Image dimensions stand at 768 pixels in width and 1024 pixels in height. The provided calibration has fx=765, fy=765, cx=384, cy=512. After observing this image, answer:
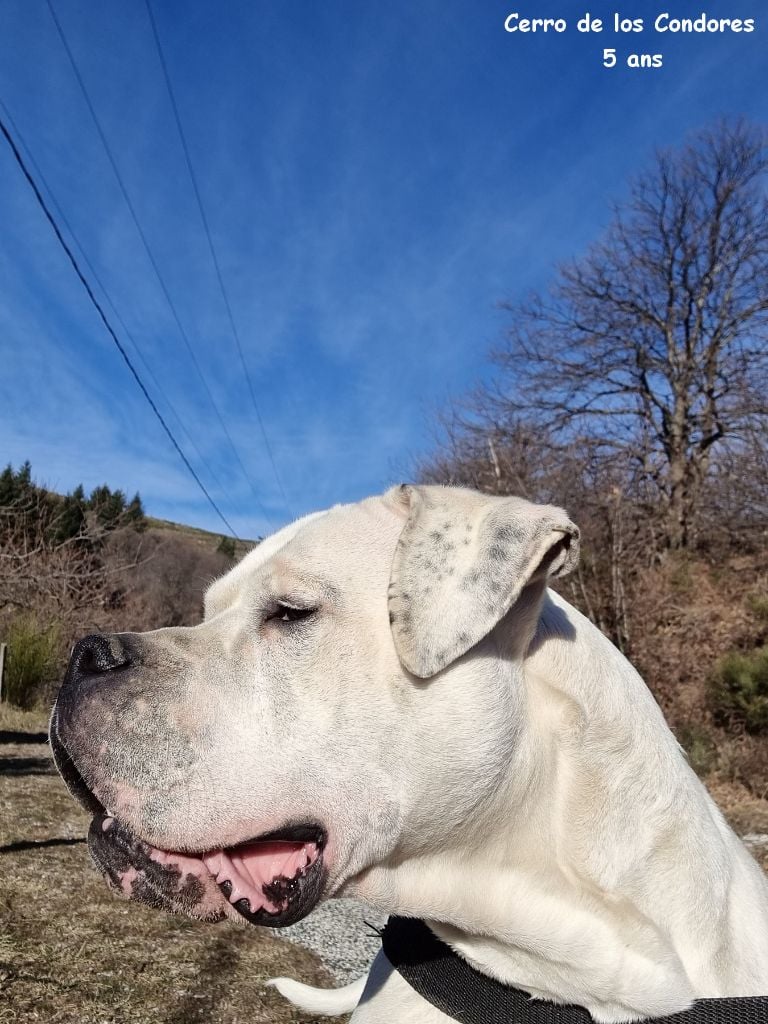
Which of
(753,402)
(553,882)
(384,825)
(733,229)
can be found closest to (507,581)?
(384,825)

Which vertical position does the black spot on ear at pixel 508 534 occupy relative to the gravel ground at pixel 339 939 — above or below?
above

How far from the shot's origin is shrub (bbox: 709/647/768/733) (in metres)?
9.20

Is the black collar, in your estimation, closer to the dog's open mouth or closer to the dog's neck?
the dog's neck

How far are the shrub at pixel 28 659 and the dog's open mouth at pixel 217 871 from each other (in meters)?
12.8

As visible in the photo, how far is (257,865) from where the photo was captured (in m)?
1.72

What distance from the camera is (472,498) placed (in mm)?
1909

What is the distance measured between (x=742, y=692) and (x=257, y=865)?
30.0 ft

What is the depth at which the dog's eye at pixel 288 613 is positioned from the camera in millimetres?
1810

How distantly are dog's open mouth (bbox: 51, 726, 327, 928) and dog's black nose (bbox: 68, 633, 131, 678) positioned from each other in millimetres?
170

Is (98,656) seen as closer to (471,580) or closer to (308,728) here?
(308,728)

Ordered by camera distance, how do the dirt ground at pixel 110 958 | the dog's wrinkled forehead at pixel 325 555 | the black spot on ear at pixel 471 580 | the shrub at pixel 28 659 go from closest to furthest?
the black spot on ear at pixel 471 580
the dog's wrinkled forehead at pixel 325 555
the dirt ground at pixel 110 958
the shrub at pixel 28 659

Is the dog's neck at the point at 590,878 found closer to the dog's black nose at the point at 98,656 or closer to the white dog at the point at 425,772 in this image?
the white dog at the point at 425,772

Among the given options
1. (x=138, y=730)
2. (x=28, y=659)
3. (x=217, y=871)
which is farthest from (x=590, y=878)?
(x=28, y=659)

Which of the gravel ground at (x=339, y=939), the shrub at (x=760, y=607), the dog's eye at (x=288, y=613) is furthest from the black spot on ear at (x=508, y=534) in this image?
the shrub at (x=760, y=607)
